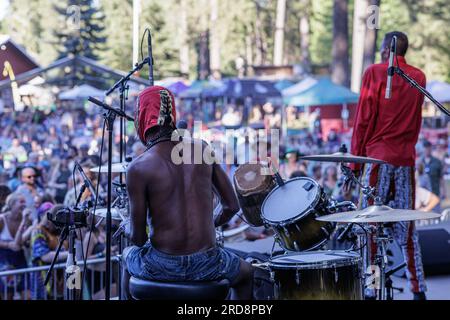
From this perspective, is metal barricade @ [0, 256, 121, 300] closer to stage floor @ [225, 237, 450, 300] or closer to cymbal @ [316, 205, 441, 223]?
stage floor @ [225, 237, 450, 300]

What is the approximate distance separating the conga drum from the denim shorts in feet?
6.00

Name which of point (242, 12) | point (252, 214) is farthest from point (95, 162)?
point (242, 12)

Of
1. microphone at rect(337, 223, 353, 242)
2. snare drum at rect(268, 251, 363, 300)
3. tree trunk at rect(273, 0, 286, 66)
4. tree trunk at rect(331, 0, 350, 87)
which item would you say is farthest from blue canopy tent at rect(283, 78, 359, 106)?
tree trunk at rect(273, 0, 286, 66)

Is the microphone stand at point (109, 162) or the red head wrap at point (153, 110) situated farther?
the microphone stand at point (109, 162)

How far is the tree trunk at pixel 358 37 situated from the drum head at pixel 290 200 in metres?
20.6

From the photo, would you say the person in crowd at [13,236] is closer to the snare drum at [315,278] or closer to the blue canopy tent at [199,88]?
the snare drum at [315,278]

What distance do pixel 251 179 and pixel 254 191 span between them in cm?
14

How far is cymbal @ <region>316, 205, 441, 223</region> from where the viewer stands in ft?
17.6

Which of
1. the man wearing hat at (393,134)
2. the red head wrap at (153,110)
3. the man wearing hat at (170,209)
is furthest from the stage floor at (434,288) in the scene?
the red head wrap at (153,110)

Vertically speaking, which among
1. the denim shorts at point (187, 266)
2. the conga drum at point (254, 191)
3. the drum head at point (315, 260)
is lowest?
the drum head at point (315, 260)

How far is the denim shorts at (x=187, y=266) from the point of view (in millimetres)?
4973

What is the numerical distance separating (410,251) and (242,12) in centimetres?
4243

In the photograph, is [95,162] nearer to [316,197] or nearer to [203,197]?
[316,197]
